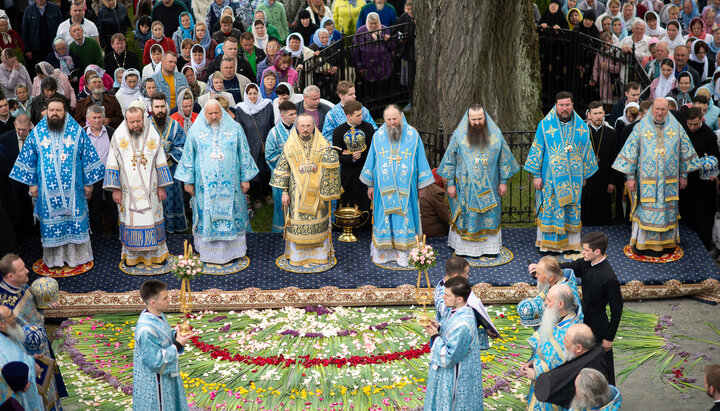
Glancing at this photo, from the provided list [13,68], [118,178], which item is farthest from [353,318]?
[13,68]

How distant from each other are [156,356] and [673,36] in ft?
36.6

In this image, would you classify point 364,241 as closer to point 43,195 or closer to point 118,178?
point 118,178

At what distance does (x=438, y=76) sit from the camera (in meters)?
13.7

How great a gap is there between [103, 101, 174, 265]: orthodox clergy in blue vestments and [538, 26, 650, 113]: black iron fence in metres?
7.68

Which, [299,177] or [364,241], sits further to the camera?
[364,241]

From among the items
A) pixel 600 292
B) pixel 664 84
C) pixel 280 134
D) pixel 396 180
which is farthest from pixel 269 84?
pixel 600 292

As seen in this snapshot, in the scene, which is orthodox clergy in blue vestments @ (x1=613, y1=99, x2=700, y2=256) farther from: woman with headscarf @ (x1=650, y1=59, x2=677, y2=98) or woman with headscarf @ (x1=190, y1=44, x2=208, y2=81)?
woman with headscarf @ (x1=190, y1=44, x2=208, y2=81)

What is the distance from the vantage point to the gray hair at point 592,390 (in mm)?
5742

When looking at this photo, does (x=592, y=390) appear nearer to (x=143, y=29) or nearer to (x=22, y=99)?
(x=22, y=99)

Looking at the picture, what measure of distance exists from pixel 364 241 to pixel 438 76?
3.61 m

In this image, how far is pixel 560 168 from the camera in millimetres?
10312

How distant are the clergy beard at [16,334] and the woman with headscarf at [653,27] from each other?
1208 centimetres

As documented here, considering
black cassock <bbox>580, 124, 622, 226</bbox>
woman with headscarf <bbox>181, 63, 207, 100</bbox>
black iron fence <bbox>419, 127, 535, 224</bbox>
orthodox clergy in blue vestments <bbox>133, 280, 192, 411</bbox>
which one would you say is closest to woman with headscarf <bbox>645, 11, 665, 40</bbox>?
black iron fence <bbox>419, 127, 535, 224</bbox>

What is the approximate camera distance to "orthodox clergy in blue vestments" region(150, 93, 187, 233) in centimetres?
1077
